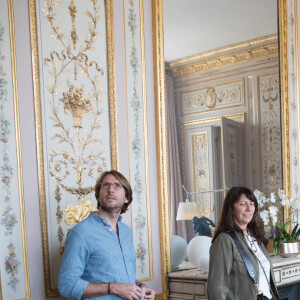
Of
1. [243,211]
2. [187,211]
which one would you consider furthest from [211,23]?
[243,211]

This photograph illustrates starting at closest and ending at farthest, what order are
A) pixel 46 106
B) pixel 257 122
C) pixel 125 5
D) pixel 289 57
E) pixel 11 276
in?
pixel 11 276 < pixel 46 106 < pixel 125 5 < pixel 257 122 < pixel 289 57

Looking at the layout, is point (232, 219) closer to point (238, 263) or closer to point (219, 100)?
point (238, 263)

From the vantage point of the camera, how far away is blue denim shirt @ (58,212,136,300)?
2088 millimetres

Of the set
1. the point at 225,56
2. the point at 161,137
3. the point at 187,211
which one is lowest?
the point at 187,211

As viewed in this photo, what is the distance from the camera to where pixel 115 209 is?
2.28 meters

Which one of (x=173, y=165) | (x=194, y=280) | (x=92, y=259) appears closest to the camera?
(x=92, y=259)

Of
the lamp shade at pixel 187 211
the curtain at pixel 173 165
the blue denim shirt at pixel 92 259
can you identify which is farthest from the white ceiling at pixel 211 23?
the blue denim shirt at pixel 92 259

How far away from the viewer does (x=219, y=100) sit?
3.81 metres

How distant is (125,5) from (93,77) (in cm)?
54

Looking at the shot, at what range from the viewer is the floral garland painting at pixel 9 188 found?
2482 mm

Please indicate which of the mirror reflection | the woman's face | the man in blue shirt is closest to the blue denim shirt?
the man in blue shirt

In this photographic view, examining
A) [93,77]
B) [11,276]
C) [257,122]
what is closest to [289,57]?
[257,122]

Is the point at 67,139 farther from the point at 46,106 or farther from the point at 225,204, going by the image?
the point at 225,204

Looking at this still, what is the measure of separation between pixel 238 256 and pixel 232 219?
0.19 meters
